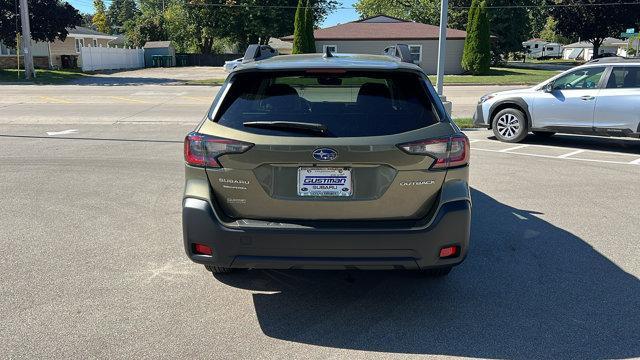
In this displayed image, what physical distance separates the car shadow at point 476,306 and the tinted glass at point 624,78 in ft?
20.5

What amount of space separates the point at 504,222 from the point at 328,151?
3269mm

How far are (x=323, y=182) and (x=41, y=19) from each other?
38.0 metres

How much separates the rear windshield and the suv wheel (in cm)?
817

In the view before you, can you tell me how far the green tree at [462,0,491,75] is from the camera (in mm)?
37188

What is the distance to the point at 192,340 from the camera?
349 centimetres

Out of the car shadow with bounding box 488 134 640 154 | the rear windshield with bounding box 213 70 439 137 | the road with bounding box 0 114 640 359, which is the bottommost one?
the road with bounding box 0 114 640 359

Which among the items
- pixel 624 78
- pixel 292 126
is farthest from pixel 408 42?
pixel 292 126

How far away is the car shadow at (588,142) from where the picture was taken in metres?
10.9

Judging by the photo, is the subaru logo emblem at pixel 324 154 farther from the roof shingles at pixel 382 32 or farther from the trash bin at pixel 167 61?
the trash bin at pixel 167 61

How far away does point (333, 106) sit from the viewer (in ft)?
12.2

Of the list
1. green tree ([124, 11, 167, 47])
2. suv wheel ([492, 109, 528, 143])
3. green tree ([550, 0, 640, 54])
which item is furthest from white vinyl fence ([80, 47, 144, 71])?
green tree ([550, 0, 640, 54])

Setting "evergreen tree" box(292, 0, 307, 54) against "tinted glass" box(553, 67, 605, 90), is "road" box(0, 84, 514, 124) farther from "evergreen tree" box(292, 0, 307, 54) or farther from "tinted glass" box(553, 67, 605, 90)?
"evergreen tree" box(292, 0, 307, 54)

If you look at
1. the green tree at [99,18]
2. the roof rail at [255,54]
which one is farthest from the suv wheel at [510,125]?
the green tree at [99,18]

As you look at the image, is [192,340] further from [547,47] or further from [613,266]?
[547,47]
